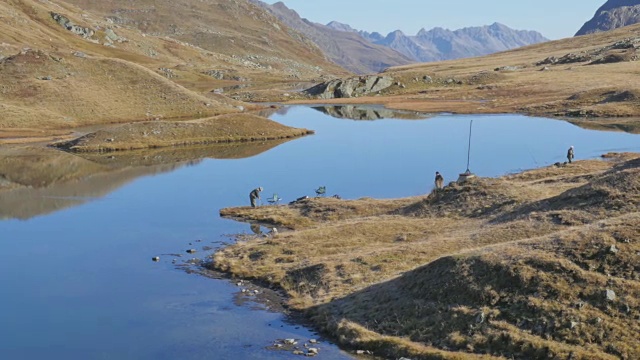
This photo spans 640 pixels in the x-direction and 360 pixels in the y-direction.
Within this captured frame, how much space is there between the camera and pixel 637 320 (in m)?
29.3

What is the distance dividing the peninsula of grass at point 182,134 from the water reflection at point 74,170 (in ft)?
8.87

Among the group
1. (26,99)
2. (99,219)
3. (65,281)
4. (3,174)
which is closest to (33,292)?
(65,281)

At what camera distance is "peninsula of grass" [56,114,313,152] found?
102 m

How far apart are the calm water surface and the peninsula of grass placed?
856 centimetres

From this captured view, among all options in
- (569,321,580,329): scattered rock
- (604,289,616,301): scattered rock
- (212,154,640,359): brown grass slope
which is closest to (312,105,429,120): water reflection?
(212,154,640,359): brown grass slope

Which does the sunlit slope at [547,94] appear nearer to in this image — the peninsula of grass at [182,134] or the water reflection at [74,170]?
the peninsula of grass at [182,134]

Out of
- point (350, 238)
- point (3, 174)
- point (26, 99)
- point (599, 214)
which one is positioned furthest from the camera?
point (26, 99)

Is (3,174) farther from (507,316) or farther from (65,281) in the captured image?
(507,316)

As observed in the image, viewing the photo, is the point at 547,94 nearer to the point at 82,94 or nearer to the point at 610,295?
the point at 82,94

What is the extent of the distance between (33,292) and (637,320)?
33.3m

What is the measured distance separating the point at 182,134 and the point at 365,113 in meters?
57.2

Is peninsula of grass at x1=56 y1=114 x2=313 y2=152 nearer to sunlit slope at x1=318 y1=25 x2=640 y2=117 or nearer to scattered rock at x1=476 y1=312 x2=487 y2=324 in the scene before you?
sunlit slope at x1=318 y1=25 x2=640 y2=117

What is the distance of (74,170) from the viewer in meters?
84.8

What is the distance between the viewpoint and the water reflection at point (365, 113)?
146 metres
